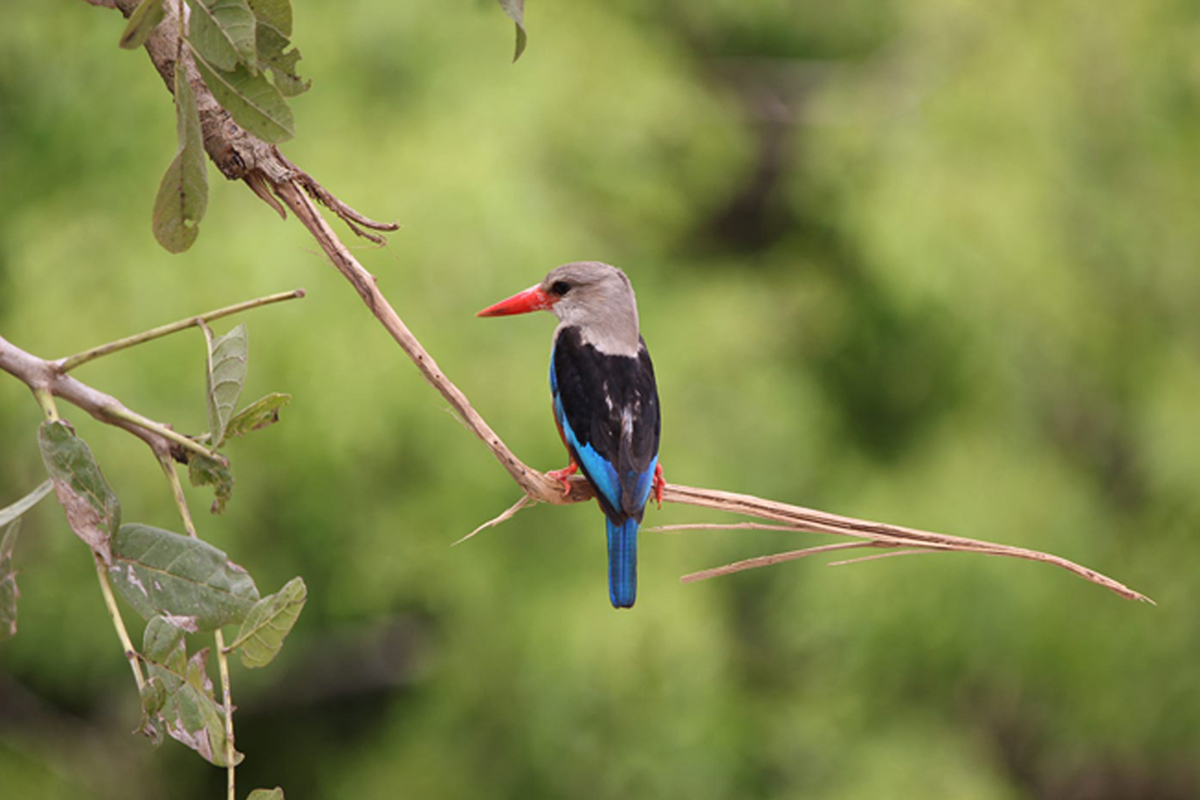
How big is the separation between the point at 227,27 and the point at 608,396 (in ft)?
3.48

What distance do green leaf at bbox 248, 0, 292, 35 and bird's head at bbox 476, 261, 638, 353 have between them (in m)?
0.94

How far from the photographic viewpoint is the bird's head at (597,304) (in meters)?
1.93

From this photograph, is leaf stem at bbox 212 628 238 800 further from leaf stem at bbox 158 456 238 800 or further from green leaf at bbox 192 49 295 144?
green leaf at bbox 192 49 295 144

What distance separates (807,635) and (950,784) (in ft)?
2.34

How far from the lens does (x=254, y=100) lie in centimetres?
93

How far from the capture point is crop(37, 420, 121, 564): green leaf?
38.9 inches

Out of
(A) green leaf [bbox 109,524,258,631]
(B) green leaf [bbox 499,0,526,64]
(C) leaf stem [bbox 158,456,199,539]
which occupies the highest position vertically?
(B) green leaf [bbox 499,0,526,64]

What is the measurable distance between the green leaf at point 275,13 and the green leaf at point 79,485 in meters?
0.34

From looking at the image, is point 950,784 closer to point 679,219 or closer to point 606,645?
point 606,645

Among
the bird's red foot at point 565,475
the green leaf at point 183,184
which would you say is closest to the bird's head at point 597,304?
the bird's red foot at point 565,475

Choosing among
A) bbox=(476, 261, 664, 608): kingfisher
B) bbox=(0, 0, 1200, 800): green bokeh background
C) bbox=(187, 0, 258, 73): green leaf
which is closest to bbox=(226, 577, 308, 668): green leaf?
bbox=(187, 0, 258, 73): green leaf

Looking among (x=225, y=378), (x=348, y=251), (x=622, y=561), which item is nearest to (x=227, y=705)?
(x=225, y=378)

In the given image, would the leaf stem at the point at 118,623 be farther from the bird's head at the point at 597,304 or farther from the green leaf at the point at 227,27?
the bird's head at the point at 597,304

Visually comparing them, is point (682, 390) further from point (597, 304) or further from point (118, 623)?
Result: point (118, 623)
